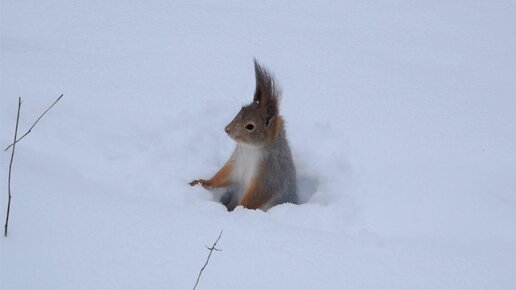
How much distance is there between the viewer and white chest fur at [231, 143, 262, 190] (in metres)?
4.02

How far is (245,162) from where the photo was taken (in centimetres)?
408

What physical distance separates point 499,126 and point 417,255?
1.90m

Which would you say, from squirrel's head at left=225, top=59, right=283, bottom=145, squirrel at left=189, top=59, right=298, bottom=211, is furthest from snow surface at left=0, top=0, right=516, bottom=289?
squirrel's head at left=225, top=59, right=283, bottom=145

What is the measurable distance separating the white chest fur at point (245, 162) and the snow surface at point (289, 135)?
250 millimetres

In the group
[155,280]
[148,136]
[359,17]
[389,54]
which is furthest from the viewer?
[359,17]

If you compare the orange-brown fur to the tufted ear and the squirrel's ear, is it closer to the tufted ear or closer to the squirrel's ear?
the tufted ear

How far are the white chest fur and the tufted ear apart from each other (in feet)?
0.78

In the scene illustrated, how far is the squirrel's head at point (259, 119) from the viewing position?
382 cm

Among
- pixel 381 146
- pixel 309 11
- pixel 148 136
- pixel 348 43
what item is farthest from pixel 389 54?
pixel 148 136

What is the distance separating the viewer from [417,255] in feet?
10.1

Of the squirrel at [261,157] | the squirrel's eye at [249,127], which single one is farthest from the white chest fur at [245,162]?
the squirrel's eye at [249,127]

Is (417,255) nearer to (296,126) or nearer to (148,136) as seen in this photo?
(296,126)

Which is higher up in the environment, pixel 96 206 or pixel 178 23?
pixel 178 23

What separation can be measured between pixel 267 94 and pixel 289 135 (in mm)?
616
